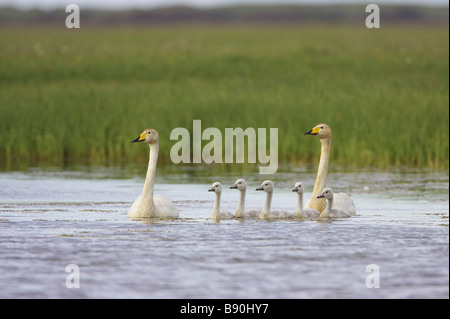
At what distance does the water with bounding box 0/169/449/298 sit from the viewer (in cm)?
869

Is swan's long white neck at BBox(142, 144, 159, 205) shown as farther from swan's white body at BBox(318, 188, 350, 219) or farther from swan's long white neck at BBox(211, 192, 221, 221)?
swan's white body at BBox(318, 188, 350, 219)

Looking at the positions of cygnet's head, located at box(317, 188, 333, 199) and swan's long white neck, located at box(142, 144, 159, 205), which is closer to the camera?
swan's long white neck, located at box(142, 144, 159, 205)

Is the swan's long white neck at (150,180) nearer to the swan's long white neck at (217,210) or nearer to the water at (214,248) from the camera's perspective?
the water at (214,248)

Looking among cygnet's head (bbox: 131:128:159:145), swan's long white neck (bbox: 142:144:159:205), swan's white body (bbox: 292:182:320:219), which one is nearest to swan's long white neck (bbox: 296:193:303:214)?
swan's white body (bbox: 292:182:320:219)

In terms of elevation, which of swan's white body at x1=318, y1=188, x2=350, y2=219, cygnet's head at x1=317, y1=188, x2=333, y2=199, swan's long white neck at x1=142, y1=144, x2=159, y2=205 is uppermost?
swan's long white neck at x1=142, y1=144, x2=159, y2=205

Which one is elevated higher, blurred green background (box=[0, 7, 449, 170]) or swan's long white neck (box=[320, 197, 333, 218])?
blurred green background (box=[0, 7, 449, 170])

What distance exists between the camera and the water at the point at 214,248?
8.69 meters

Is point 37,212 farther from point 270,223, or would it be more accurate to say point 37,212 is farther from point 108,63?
point 108,63

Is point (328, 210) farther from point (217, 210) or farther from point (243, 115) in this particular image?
point (243, 115)

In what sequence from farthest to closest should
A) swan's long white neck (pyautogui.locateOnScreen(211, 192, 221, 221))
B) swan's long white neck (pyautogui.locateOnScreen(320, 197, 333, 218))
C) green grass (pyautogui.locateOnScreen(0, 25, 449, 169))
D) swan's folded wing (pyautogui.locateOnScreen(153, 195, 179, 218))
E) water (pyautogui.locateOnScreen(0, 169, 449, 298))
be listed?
green grass (pyautogui.locateOnScreen(0, 25, 449, 169))
swan's long white neck (pyautogui.locateOnScreen(320, 197, 333, 218))
swan's folded wing (pyautogui.locateOnScreen(153, 195, 179, 218))
swan's long white neck (pyautogui.locateOnScreen(211, 192, 221, 221))
water (pyautogui.locateOnScreen(0, 169, 449, 298))

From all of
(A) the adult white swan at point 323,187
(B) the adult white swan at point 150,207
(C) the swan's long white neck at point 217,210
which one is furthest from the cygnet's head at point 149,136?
(A) the adult white swan at point 323,187

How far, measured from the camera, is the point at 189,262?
9.73 meters

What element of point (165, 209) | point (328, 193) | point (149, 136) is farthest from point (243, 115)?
point (165, 209)
